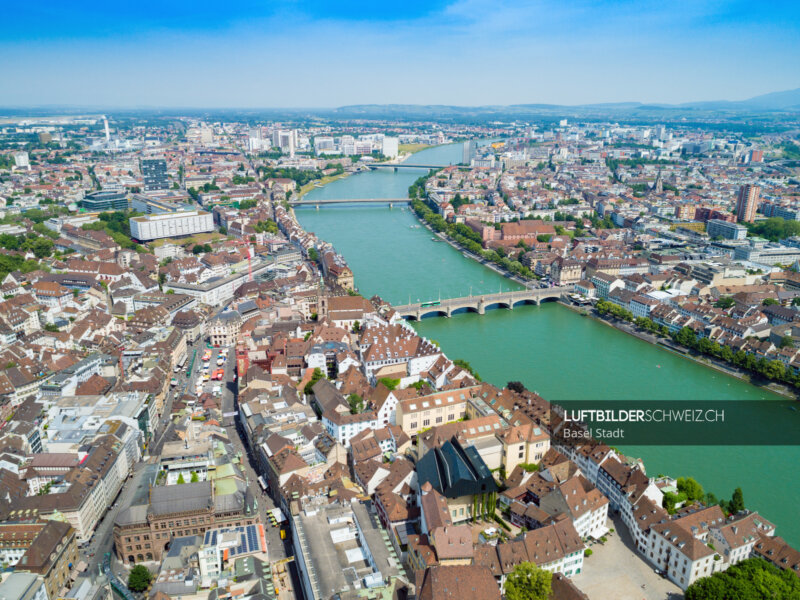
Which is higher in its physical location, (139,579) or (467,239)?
(467,239)

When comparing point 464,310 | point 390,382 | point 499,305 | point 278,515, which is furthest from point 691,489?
point 499,305

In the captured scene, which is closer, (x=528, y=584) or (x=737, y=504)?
(x=528, y=584)

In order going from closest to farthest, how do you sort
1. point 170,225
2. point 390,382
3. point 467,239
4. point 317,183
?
point 390,382
point 170,225
point 467,239
point 317,183

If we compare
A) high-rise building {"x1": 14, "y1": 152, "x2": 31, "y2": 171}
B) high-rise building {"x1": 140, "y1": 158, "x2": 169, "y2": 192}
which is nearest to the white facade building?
high-rise building {"x1": 140, "y1": 158, "x2": 169, "y2": 192}

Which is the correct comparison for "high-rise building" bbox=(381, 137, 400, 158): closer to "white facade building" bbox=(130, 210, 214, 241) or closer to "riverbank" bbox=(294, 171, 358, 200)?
"riverbank" bbox=(294, 171, 358, 200)

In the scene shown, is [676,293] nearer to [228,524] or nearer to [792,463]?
[792,463]

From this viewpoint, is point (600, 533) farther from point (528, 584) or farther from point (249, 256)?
point (249, 256)

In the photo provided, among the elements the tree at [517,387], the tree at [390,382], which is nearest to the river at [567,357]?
the tree at [517,387]
